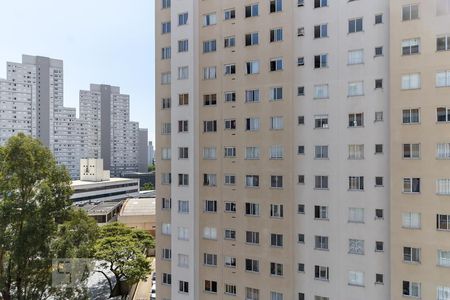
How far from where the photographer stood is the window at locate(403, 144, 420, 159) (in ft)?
51.7

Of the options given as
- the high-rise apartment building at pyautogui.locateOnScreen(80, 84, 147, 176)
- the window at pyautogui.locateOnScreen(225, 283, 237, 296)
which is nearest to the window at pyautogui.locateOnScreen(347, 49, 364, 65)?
the window at pyautogui.locateOnScreen(225, 283, 237, 296)

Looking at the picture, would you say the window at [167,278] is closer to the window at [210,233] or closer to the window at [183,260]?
the window at [183,260]

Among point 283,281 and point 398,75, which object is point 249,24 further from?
point 283,281

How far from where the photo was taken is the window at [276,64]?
1825 cm

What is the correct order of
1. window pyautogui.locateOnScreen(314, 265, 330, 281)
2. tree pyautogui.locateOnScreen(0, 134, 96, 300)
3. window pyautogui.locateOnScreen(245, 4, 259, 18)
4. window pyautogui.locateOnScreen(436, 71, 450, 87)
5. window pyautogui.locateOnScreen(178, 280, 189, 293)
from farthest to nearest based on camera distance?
1. window pyautogui.locateOnScreen(178, 280, 189, 293)
2. window pyautogui.locateOnScreen(245, 4, 259, 18)
3. window pyautogui.locateOnScreen(314, 265, 330, 281)
4. tree pyautogui.locateOnScreen(0, 134, 96, 300)
5. window pyautogui.locateOnScreen(436, 71, 450, 87)

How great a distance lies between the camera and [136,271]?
28250mm

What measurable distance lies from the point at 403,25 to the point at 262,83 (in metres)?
7.15

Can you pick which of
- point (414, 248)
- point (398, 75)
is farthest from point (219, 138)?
point (414, 248)

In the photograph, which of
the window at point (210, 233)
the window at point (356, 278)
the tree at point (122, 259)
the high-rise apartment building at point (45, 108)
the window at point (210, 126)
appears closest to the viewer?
the window at point (356, 278)

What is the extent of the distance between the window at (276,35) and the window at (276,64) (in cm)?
105

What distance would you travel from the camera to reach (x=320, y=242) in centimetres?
1772


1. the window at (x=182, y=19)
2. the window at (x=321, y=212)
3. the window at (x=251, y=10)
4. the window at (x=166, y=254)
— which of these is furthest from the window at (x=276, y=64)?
the window at (x=166, y=254)

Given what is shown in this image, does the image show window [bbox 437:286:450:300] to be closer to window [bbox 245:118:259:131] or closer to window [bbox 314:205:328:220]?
window [bbox 314:205:328:220]

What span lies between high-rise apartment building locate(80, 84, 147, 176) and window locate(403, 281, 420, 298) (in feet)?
286
